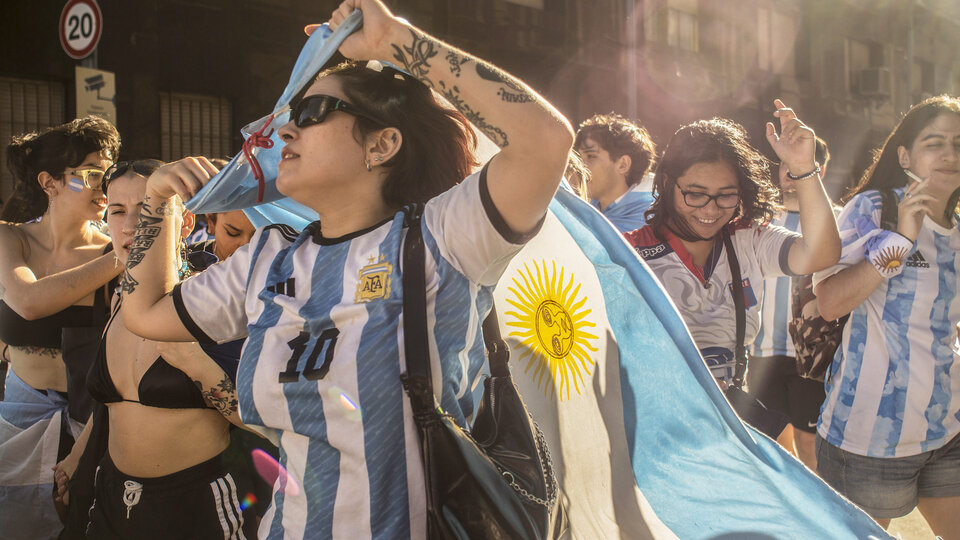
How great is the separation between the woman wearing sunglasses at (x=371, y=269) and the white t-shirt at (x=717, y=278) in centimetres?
145

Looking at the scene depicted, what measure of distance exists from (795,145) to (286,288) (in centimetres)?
212

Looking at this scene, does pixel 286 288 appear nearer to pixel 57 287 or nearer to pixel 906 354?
pixel 57 287

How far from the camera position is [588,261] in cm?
219

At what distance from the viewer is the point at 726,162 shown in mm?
3264

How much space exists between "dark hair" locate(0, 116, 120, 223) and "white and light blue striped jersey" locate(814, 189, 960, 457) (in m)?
3.56

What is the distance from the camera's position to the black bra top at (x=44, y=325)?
12.0 ft

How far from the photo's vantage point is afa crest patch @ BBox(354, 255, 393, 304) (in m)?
1.75

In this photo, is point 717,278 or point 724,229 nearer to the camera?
point 717,278

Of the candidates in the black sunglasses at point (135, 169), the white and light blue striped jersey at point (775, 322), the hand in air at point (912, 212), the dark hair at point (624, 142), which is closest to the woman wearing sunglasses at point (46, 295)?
the black sunglasses at point (135, 169)

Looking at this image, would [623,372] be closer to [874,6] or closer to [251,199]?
[251,199]

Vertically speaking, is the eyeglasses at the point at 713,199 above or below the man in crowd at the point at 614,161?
below

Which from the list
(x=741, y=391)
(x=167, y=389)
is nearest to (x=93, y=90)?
(x=167, y=389)

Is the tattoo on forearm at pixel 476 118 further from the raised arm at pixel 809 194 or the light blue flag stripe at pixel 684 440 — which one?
the raised arm at pixel 809 194

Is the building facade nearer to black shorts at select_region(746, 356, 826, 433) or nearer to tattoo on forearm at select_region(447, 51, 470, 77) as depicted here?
black shorts at select_region(746, 356, 826, 433)
